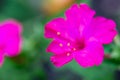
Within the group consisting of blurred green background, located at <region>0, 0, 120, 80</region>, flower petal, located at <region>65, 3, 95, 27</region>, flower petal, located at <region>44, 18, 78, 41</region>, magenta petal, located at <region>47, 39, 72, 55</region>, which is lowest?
blurred green background, located at <region>0, 0, 120, 80</region>

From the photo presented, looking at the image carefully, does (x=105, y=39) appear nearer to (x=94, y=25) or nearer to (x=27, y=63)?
(x=94, y=25)

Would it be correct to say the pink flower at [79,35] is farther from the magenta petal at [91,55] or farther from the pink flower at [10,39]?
the pink flower at [10,39]

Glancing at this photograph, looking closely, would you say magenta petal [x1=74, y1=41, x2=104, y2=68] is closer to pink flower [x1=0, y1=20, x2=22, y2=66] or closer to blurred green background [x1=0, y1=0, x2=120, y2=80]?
blurred green background [x1=0, y1=0, x2=120, y2=80]

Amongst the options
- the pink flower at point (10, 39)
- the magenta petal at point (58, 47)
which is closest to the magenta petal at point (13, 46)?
the pink flower at point (10, 39)

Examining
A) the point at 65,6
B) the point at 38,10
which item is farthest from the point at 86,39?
the point at 38,10

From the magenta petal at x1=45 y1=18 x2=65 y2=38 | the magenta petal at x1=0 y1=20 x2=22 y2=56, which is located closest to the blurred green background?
the magenta petal at x1=0 y1=20 x2=22 y2=56
